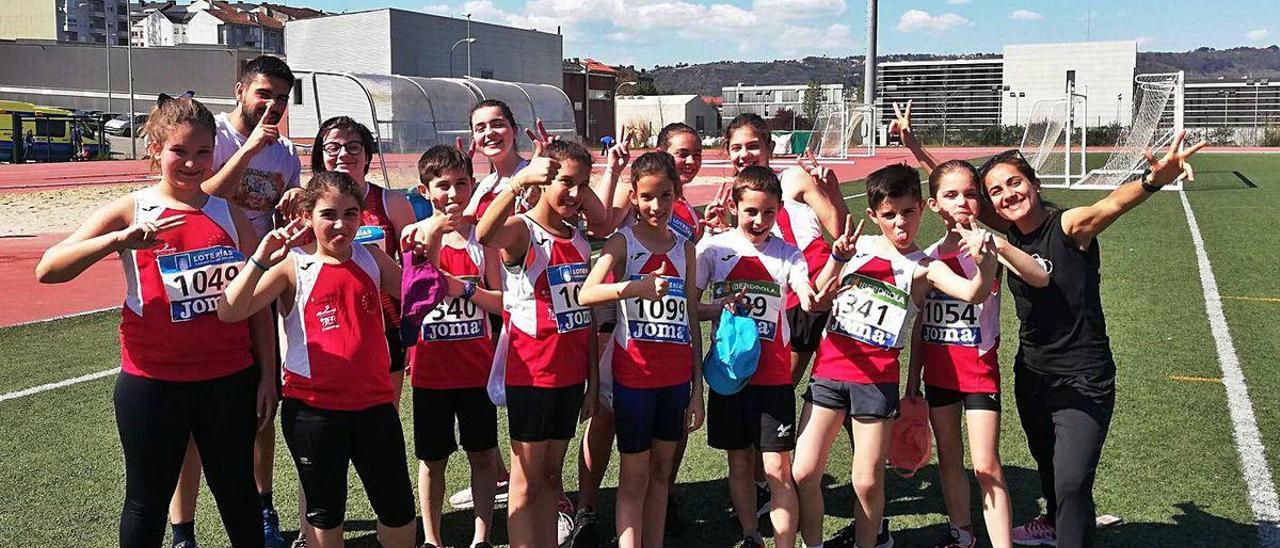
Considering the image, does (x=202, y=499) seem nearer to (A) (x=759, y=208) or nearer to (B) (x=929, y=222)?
(A) (x=759, y=208)

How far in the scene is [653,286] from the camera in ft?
11.8

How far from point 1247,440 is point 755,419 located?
3.42 meters

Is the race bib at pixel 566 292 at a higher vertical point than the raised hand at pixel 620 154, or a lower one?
lower

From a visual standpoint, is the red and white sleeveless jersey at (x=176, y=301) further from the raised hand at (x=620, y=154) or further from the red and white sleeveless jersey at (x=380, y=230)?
the raised hand at (x=620, y=154)

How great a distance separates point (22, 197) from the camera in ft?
74.7

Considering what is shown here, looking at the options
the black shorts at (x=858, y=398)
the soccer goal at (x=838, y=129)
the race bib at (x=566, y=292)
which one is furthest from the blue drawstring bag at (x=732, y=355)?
the soccer goal at (x=838, y=129)

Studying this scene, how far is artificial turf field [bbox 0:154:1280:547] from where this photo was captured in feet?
14.9

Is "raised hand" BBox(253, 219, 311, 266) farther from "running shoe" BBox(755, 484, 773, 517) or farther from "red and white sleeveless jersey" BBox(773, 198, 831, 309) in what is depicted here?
"running shoe" BBox(755, 484, 773, 517)

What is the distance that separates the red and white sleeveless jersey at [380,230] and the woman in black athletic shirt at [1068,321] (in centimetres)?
235

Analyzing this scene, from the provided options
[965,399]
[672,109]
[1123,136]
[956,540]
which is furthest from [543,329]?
[672,109]

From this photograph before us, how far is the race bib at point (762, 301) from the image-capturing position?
399 cm

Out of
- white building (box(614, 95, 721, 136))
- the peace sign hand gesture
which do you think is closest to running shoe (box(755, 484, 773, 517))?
the peace sign hand gesture

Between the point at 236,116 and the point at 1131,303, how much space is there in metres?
8.68

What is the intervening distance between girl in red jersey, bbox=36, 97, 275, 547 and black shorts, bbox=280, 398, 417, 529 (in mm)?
255
